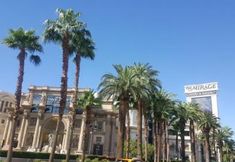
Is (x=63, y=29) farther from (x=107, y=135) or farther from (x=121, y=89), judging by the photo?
(x=107, y=135)

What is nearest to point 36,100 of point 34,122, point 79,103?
point 34,122

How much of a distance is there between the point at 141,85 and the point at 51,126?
172ft

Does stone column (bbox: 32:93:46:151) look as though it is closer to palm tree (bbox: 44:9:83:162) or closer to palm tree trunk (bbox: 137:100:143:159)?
palm tree trunk (bbox: 137:100:143:159)

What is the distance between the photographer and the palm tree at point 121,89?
4359cm

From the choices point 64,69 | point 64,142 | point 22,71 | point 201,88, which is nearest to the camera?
point 64,69

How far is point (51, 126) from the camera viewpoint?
89.7m

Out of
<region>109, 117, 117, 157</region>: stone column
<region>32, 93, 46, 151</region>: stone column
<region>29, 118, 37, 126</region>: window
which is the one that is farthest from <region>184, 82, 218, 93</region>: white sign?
<region>29, 118, 37, 126</region>: window

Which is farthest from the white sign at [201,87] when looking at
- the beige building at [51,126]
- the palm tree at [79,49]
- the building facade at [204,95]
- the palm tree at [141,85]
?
the palm tree at [79,49]

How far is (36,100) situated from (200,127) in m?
48.6

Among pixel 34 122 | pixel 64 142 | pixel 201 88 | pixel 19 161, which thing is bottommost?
pixel 19 161

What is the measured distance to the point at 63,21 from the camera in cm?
3847

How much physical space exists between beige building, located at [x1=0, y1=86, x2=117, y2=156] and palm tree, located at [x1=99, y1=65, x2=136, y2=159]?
1653 inches

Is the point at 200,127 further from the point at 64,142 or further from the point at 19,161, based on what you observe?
the point at 19,161

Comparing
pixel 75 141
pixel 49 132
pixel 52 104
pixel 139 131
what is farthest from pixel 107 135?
pixel 139 131
